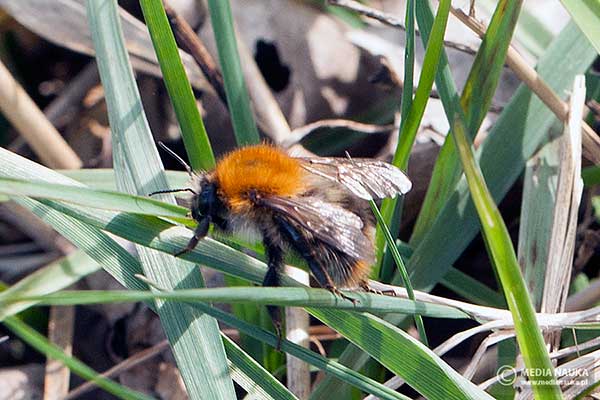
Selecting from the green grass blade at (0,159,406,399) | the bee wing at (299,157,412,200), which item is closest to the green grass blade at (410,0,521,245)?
the bee wing at (299,157,412,200)

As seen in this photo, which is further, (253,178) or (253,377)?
(253,178)

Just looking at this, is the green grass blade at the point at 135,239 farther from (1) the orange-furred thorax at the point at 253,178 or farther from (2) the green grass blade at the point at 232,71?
(2) the green grass blade at the point at 232,71

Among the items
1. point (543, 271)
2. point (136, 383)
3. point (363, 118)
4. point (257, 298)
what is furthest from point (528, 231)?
point (136, 383)

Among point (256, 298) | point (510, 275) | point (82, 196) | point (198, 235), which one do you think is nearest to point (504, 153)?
point (510, 275)

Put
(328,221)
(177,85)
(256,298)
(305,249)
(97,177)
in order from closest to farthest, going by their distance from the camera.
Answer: (256,298) → (328,221) → (305,249) → (177,85) → (97,177)

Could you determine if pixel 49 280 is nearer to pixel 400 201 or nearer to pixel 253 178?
pixel 253 178

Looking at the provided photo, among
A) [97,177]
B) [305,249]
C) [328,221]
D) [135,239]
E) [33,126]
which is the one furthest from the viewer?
[33,126]

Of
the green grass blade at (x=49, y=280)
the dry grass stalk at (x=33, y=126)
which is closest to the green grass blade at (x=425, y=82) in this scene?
the green grass blade at (x=49, y=280)

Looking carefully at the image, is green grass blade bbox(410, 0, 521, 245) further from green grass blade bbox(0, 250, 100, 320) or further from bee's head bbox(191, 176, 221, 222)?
green grass blade bbox(0, 250, 100, 320)

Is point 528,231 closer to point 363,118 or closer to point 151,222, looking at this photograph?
point 363,118
